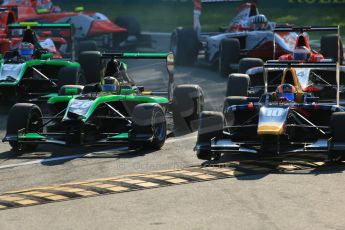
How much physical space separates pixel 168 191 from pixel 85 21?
1872 cm

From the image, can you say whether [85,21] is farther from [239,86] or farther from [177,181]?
[177,181]

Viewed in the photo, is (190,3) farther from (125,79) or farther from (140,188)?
(140,188)

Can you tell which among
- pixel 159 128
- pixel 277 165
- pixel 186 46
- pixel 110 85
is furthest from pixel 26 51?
pixel 277 165

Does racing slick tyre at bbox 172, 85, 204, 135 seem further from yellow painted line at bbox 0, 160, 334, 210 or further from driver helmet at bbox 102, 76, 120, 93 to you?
yellow painted line at bbox 0, 160, 334, 210

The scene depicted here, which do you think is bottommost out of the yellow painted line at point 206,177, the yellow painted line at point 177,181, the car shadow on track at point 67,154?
the car shadow on track at point 67,154

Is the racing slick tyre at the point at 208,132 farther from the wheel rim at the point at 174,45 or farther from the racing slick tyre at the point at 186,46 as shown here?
the wheel rim at the point at 174,45

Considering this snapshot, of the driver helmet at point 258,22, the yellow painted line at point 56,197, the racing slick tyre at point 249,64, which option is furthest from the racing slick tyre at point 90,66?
the yellow painted line at point 56,197

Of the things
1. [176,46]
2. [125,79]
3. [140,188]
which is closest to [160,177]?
[140,188]

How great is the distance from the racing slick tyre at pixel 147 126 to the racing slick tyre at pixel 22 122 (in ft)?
4.92

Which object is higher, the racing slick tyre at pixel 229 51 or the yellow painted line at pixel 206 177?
the racing slick tyre at pixel 229 51

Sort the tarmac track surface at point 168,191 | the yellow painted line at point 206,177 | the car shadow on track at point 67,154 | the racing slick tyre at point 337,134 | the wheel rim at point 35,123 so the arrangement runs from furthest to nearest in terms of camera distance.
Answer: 1. the wheel rim at point 35,123
2. the car shadow on track at point 67,154
3. the racing slick tyre at point 337,134
4. the yellow painted line at point 206,177
5. the tarmac track surface at point 168,191

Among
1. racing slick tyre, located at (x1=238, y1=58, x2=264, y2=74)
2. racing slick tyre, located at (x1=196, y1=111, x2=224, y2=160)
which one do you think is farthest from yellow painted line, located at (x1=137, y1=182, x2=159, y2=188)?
racing slick tyre, located at (x1=238, y1=58, x2=264, y2=74)

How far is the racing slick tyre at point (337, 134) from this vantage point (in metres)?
11.9

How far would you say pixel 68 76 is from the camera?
18484mm
